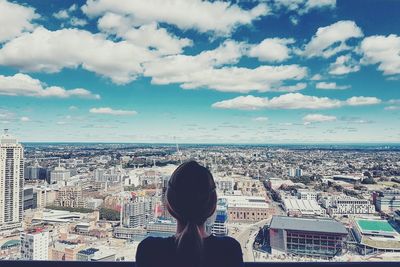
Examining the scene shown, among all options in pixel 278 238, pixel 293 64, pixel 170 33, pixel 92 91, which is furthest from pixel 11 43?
pixel 278 238

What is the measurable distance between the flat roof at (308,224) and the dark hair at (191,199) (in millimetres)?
1467

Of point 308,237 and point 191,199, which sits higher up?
point 191,199

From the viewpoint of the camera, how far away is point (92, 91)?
3.36m

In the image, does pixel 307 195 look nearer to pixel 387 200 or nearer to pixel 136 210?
pixel 387 200

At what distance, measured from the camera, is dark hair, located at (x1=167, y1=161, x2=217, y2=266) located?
26.7 inches

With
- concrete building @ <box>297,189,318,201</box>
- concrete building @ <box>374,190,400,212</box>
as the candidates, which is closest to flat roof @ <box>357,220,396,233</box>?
concrete building @ <box>374,190,400,212</box>

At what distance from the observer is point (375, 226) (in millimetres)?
2127

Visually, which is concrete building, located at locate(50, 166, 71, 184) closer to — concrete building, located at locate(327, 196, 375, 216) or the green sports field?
concrete building, located at locate(327, 196, 375, 216)

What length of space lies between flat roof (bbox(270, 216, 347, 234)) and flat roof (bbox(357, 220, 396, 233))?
162mm

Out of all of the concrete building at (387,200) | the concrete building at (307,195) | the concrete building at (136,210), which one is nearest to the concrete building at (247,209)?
the concrete building at (307,195)

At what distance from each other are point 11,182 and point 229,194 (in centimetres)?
172

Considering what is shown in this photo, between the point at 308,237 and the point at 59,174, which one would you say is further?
the point at 59,174

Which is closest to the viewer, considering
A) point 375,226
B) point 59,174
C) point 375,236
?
point 375,236

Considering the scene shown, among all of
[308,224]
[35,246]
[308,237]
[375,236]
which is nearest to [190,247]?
[35,246]
